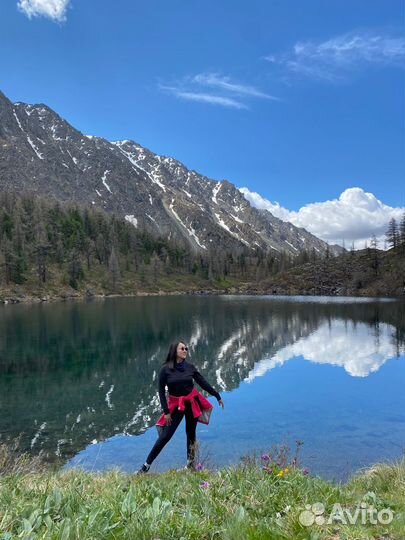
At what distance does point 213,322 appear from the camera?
70.4 meters

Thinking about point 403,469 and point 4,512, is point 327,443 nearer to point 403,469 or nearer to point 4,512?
point 403,469

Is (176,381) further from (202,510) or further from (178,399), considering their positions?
(202,510)

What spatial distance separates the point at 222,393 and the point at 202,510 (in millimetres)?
22351

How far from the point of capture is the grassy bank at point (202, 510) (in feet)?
18.9

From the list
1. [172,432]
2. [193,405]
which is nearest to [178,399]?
[193,405]

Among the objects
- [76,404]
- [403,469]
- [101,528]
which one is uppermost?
[101,528]

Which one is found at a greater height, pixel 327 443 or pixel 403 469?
pixel 403 469

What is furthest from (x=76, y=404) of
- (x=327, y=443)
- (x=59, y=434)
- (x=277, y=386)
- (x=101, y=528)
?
(x=101, y=528)

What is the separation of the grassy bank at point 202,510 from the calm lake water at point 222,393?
7.56 meters

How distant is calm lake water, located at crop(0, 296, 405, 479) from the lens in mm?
18703

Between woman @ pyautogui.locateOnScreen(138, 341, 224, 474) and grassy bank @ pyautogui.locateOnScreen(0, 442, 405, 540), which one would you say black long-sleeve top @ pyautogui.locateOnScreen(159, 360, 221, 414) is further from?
grassy bank @ pyautogui.locateOnScreen(0, 442, 405, 540)

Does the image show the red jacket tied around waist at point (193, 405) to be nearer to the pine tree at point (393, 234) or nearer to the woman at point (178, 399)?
the woman at point (178, 399)

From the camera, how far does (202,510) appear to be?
676cm

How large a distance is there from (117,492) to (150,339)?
44582mm
